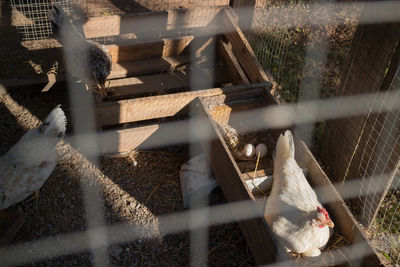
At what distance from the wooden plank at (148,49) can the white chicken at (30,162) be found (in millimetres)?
978

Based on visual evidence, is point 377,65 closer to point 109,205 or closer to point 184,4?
point 109,205

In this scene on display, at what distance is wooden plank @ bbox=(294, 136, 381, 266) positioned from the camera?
1.79 m

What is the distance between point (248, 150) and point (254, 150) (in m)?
0.07

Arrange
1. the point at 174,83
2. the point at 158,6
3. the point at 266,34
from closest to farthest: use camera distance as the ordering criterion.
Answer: the point at 174,83 < the point at 266,34 < the point at 158,6

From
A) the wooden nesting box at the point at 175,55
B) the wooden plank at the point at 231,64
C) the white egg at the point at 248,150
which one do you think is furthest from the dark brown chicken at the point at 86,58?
the white egg at the point at 248,150

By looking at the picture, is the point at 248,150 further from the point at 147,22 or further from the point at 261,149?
the point at 147,22

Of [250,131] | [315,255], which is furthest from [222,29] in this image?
[315,255]

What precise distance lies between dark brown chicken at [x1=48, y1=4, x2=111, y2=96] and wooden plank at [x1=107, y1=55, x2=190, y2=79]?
0.77ft

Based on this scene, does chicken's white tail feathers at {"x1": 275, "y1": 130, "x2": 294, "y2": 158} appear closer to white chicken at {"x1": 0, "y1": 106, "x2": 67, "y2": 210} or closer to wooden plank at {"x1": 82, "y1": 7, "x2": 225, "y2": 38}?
white chicken at {"x1": 0, "y1": 106, "x2": 67, "y2": 210}

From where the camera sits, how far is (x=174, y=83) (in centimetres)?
308

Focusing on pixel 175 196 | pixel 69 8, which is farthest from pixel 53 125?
pixel 69 8

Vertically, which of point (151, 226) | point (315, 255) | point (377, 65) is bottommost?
point (151, 226)

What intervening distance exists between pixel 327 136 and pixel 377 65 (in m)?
0.65

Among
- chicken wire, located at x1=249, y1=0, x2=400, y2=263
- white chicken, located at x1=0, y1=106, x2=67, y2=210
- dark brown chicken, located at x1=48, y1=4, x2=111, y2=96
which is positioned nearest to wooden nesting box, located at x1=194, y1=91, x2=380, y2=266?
chicken wire, located at x1=249, y1=0, x2=400, y2=263
